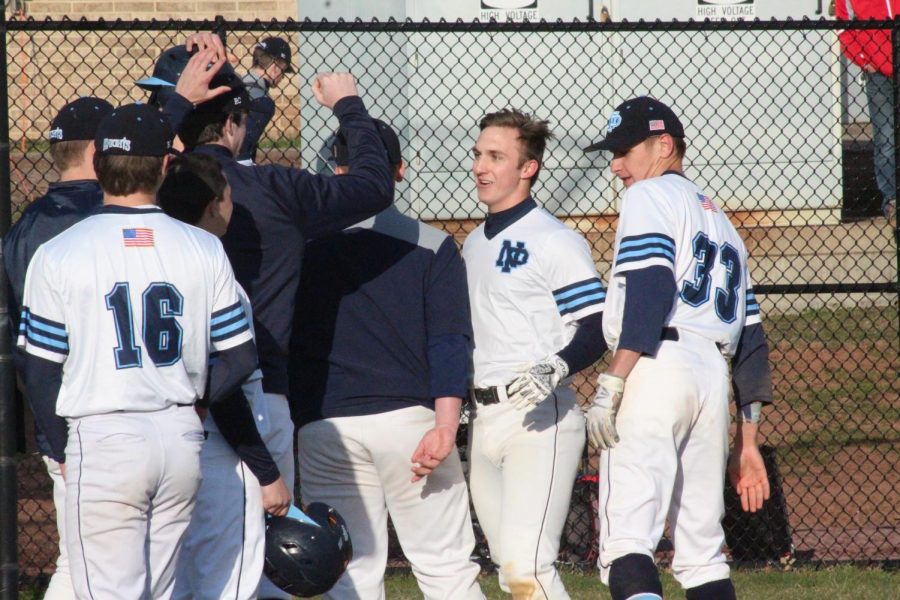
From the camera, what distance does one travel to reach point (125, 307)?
A: 3230 millimetres

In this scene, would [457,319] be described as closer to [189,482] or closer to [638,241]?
[638,241]

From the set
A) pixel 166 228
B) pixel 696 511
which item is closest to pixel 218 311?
pixel 166 228

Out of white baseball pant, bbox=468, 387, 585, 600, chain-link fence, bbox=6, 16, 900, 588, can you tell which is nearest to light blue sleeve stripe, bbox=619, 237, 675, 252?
white baseball pant, bbox=468, 387, 585, 600

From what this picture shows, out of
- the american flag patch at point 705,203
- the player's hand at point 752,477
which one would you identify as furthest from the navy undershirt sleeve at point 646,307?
the player's hand at point 752,477

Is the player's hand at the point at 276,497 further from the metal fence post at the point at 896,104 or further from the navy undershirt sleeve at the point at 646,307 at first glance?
the metal fence post at the point at 896,104

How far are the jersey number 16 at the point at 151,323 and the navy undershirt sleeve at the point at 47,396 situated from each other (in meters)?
0.25

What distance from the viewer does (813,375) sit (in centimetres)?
873

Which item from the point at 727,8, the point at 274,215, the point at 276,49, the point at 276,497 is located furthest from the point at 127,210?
the point at 727,8

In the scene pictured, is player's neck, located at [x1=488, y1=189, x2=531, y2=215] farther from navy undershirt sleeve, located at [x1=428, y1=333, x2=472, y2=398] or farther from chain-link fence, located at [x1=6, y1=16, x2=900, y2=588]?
chain-link fence, located at [x1=6, y1=16, x2=900, y2=588]

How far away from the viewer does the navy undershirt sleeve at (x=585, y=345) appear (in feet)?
13.4

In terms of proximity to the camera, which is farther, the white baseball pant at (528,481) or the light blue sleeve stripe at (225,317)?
the white baseball pant at (528,481)

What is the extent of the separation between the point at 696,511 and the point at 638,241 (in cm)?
94

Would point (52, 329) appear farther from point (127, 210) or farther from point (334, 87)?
point (334, 87)

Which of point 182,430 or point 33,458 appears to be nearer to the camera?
point 182,430
